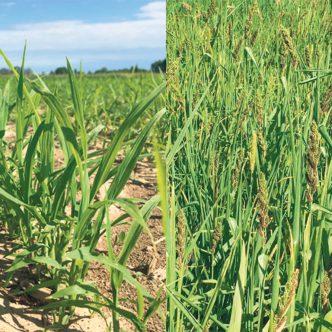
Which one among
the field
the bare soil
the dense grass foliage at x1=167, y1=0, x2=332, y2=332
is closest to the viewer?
the dense grass foliage at x1=167, y1=0, x2=332, y2=332

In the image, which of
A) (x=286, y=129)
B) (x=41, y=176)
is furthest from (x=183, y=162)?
(x=41, y=176)

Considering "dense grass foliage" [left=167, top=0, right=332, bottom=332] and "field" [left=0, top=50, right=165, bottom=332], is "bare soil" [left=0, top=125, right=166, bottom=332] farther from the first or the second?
"dense grass foliage" [left=167, top=0, right=332, bottom=332]

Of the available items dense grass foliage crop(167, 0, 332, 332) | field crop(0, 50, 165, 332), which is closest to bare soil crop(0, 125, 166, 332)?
field crop(0, 50, 165, 332)

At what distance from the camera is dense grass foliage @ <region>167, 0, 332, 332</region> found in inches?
27.1

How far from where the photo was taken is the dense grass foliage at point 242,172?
2.26ft

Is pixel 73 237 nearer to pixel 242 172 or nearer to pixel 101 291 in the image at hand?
pixel 101 291

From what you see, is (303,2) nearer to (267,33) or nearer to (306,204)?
(267,33)

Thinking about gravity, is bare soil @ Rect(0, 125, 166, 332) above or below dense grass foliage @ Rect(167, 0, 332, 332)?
below

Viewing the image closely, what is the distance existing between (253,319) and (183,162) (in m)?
0.24

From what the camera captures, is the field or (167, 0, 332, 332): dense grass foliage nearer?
(167, 0, 332, 332): dense grass foliage

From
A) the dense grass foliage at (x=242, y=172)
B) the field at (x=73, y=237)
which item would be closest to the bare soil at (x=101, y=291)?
the field at (x=73, y=237)

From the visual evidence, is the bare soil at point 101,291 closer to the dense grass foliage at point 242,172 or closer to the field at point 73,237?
the field at point 73,237

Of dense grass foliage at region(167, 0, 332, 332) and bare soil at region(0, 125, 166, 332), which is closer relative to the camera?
dense grass foliage at region(167, 0, 332, 332)

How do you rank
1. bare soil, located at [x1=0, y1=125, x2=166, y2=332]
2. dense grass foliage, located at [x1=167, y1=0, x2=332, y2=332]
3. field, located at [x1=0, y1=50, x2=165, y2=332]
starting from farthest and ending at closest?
bare soil, located at [x1=0, y1=125, x2=166, y2=332]
field, located at [x1=0, y1=50, x2=165, y2=332]
dense grass foliage, located at [x1=167, y1=0, x2=332, y2=332]
